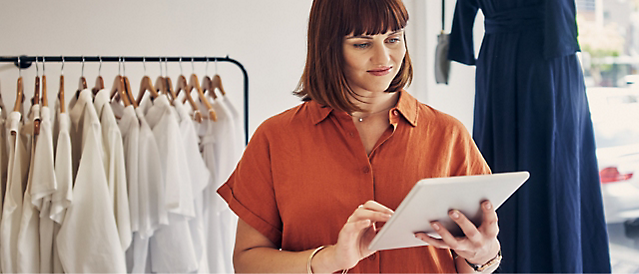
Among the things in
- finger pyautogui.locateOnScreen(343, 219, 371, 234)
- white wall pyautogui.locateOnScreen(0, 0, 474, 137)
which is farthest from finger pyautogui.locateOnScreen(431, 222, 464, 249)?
white wall pyautogui.locateOnScreen(0, 0, 474, 137)

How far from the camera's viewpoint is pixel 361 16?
1.03 metres

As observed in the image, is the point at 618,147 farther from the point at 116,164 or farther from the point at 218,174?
the point at 116,164

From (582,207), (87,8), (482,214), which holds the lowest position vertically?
(582,207)

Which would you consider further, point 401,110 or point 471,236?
point 401,110

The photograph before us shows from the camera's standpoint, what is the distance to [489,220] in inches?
35.7

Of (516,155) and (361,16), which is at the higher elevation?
(361,16)

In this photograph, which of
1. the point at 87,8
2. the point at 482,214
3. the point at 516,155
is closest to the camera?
the point at 482,214

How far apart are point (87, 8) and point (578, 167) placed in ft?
6.07

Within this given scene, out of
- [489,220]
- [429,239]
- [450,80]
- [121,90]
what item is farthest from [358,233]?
[450,80]

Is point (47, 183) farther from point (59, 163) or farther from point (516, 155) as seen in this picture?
point (516, 155)

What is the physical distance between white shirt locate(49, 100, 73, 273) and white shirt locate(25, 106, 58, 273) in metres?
0.02

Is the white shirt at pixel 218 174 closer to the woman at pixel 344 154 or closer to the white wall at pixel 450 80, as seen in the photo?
the woman at pixel 344 154

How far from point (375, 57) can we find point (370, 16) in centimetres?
8

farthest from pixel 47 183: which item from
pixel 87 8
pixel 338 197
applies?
pixel 338 197
